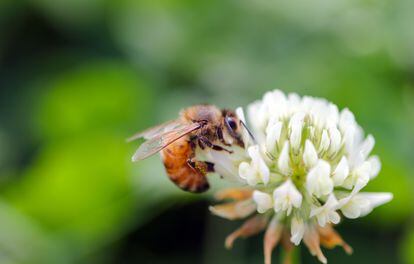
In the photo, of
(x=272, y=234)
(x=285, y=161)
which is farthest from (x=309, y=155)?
(x=272, y=234)

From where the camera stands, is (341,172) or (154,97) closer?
(341,172)

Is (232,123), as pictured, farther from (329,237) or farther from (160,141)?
(329,237)

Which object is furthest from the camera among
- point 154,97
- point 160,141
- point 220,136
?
point 154,97

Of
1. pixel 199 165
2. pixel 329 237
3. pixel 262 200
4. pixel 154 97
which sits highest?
pixel 154 97

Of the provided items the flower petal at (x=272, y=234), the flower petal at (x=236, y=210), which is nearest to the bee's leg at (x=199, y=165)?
the flower petal at (x=236, y=210)

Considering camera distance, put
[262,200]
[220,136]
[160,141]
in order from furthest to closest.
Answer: [220,136] < [160,141] < [262,200]

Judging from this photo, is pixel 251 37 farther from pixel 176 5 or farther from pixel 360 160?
pixel 360 160
